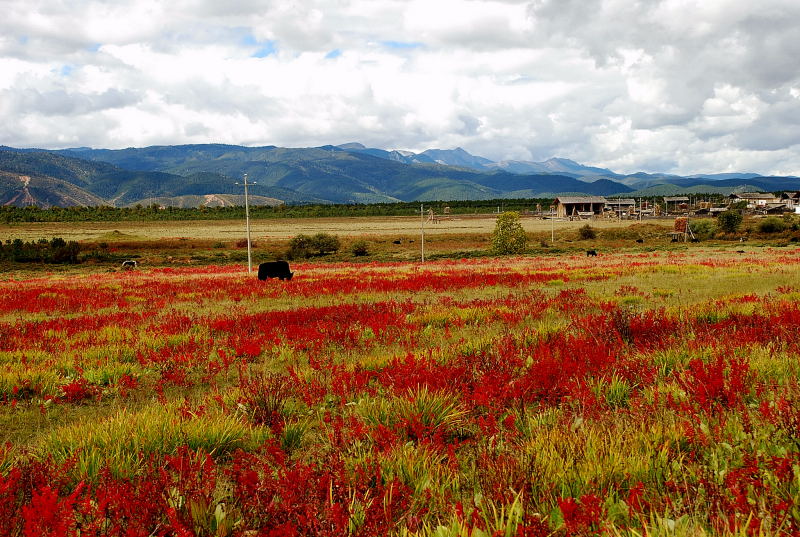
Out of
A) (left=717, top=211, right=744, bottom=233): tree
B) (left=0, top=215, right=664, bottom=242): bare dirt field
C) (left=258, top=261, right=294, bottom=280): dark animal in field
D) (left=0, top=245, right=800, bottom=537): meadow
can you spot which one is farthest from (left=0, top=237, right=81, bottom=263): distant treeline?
(left=717, top=211, right=744, bottom=233): tree

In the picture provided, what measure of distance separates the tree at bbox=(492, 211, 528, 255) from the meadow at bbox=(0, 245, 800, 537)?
5561 cm

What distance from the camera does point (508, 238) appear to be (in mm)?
65875

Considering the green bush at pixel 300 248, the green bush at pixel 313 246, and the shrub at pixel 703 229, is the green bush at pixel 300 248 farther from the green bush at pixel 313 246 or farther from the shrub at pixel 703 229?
the shrub at pixel 703 229

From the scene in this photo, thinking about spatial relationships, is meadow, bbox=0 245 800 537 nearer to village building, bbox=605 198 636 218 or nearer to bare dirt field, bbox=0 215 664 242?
bare dirt field, bbox=0 215 664 242

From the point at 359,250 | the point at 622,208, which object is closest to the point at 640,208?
the point at 622,208

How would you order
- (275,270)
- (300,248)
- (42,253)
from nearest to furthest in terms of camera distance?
(275,270)
(42,253)
(300,248)

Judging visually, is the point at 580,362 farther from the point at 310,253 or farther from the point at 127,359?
the point at 310,253

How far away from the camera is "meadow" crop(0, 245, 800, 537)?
118 inches

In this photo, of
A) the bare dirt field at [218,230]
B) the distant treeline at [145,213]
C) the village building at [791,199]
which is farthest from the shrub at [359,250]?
the village building at [791,199]

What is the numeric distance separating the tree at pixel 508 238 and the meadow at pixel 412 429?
5561 centimetres

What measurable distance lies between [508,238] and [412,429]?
6313 cm

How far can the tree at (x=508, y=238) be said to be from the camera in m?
65.4

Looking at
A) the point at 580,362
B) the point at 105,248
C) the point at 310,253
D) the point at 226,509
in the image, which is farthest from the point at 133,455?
the point at 105,248

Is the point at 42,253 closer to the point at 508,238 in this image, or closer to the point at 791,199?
the point at 508,238
